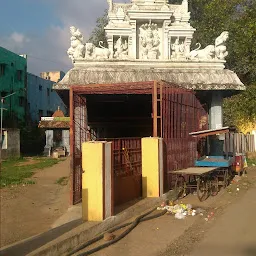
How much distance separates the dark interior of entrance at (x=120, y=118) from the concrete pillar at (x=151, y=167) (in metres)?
5.51

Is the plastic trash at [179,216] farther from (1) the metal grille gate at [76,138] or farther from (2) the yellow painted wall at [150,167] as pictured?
Answer: (1) the metal grille gate at [76,138]

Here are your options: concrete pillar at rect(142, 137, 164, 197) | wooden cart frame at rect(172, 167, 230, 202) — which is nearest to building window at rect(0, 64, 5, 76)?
wooden cart frame at rect(172, 167, 230, 202)

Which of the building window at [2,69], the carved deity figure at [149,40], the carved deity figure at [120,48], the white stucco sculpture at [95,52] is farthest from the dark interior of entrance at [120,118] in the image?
the building window at [2,69]

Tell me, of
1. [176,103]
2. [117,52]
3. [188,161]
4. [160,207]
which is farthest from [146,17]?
[160,207]

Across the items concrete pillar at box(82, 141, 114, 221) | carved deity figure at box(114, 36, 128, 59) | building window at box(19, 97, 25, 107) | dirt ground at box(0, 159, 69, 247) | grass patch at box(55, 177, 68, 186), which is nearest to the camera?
concrete pillar at box(82, 141, 114, 221)

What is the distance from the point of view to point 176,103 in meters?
10.6

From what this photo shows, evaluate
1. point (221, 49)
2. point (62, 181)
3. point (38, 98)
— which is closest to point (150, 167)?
point (221, 49)

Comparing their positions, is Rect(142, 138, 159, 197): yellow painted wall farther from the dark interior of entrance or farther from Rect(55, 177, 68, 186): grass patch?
Rect(55, 177, 68, 186): grass patch

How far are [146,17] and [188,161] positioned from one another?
5310 mm

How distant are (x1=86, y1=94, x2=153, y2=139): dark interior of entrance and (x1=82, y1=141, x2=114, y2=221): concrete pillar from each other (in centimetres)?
773

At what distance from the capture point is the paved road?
573cm

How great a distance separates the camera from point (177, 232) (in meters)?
6.95

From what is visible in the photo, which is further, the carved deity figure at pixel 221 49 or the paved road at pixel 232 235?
the carved deity figure at pixel 221 49

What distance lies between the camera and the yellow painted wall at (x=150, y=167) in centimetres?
897
